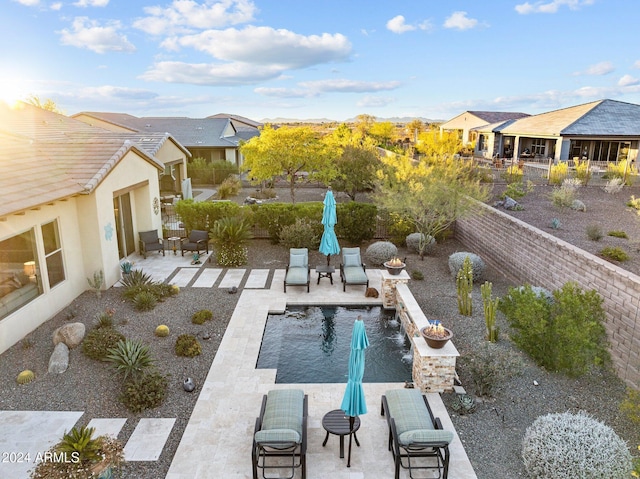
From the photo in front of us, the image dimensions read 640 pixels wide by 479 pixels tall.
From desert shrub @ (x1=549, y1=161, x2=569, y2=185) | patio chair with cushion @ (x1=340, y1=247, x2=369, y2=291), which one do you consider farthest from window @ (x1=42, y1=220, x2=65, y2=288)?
desert shrub @ (x1=549, y1=161, x2=569, y2=185)

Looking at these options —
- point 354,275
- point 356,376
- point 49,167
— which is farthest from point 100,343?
point 354,275

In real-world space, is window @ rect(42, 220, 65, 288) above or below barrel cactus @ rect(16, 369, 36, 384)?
above

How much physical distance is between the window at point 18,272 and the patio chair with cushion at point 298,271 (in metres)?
6.77

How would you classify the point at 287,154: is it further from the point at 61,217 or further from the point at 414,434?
the point at 414,434

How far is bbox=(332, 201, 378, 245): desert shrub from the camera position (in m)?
18.1

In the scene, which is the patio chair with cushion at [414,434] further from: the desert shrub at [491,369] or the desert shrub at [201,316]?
the desert shrub at [201,316]

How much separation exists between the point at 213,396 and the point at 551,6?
19762 mm

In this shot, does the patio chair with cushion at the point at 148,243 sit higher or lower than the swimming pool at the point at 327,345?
higher

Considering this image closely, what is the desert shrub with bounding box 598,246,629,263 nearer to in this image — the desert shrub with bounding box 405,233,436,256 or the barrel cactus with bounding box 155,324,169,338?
the desert shrub with bounding box 405,233,436,256

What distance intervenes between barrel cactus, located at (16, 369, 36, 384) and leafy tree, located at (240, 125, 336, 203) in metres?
18.2

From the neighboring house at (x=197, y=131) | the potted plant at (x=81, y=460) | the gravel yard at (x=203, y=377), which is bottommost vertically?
the gravel yard at (x=203, y=377)

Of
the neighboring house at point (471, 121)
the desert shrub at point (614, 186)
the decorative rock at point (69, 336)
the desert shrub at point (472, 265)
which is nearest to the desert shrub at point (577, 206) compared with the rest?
the desert shrub at point (614, 186)

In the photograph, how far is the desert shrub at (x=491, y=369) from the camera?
784cm

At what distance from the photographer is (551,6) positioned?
17562mm
